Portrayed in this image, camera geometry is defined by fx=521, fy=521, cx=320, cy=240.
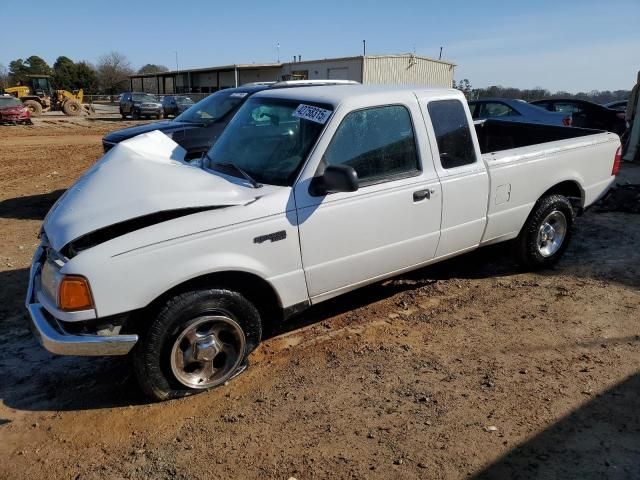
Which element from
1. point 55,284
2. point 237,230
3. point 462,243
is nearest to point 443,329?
point 462,243

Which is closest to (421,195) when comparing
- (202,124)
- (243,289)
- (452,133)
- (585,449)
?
(452,133)

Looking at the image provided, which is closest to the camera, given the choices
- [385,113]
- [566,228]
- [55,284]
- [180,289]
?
[55,284]

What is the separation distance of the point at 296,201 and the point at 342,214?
381mm

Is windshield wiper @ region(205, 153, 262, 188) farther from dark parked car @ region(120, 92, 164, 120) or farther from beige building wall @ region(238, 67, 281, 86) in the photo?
beige building wall @ region(238, 67, 281, 86)

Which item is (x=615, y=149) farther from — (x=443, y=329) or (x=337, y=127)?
(x=337, y=127)

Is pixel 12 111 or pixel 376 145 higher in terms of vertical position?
pixel 12 111

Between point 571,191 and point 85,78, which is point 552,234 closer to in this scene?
point 571,191

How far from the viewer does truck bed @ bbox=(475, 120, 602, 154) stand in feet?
19.9

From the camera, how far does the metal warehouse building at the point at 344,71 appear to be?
3459 cm

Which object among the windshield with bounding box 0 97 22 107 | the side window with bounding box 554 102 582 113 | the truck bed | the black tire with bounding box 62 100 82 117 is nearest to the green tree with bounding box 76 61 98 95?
the black tire with bounding box 62 100 82 117

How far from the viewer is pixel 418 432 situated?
3.11 m

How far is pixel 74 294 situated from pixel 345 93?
93.1 inches

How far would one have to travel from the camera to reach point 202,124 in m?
8.14

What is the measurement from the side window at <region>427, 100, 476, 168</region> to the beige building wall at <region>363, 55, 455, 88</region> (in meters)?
29.6
